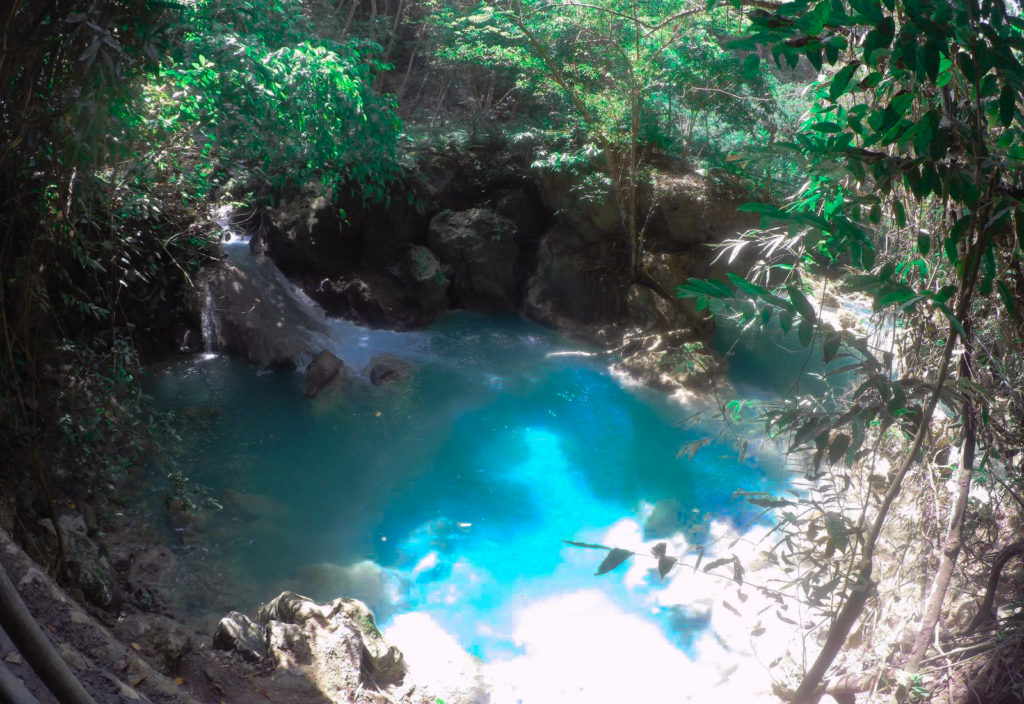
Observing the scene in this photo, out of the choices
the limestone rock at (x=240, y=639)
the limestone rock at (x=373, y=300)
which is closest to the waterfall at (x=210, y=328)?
the limestone rock at (x=373, y=300)

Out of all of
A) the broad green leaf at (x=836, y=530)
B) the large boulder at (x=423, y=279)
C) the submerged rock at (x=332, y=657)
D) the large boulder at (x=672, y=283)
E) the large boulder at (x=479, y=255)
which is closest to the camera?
the broad green leaf at (x=836, y=530)

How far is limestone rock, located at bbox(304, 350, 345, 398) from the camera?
27.0ft

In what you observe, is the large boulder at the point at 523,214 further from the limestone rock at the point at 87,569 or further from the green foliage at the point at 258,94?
the limestone rock at the point at 87,569

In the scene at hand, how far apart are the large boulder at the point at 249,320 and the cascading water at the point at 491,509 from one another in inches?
9.7

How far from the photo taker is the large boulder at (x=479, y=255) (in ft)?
35.3

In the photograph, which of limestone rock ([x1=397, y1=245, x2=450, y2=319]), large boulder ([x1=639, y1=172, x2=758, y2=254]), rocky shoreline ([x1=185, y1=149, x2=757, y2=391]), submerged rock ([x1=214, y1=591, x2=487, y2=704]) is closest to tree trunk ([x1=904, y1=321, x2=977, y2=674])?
submerged rock ([x1=214, y1=591, x2=487, y2=704])

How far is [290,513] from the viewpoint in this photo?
6.32m

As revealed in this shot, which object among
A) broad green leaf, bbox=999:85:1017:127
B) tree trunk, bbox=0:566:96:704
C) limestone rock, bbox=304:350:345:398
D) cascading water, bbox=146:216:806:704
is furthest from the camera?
limestone rock, bbox=304:350:345:398

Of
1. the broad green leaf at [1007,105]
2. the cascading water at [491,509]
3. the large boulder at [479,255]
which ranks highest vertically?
the broad green leaf at [1007,105]

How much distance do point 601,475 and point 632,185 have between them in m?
→ 4.31

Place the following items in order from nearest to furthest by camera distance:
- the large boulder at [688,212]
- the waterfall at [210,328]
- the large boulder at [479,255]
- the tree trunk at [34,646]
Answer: the tree trunk at [34,646], the waterfall at [210,328], the large boulder at [688,212], the large boulder at [479,255]

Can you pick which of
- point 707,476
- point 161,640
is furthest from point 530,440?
point 161,640

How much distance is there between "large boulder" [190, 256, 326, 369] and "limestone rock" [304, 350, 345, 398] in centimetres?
46

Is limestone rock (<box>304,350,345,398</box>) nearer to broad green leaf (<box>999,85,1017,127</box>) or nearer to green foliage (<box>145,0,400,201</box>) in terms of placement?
green foliage (<box>145,0,400,201</box>)
